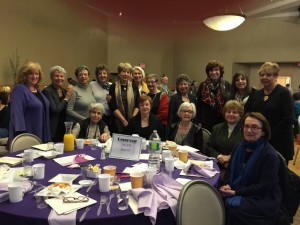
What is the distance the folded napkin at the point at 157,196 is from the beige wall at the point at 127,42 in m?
4.53

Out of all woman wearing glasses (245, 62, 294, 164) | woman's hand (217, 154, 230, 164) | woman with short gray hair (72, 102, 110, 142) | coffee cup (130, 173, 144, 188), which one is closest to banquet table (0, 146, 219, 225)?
coffee cup (130, 173, 144, 188)

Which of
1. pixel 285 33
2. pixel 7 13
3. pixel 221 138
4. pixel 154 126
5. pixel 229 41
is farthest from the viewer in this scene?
pixel 229 41

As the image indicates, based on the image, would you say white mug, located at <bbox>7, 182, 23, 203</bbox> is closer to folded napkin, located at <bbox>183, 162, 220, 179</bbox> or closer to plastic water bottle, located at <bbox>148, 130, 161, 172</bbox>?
plastic water bottle, located at <bbox>148, 130, 161, 172</bbox>

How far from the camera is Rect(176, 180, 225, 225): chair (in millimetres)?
1419

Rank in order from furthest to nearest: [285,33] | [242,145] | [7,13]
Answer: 1. [285,33]
2. [7,13]
3. [242,145]

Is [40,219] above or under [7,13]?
under

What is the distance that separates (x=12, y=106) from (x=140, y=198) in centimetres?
202

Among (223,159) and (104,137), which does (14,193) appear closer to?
(104,137)

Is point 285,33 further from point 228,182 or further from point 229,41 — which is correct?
point 228,182

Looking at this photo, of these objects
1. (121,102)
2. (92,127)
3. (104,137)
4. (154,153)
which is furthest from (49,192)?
(121,102)

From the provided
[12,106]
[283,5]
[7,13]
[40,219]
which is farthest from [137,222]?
[283,5]

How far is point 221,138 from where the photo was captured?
2.70 meters

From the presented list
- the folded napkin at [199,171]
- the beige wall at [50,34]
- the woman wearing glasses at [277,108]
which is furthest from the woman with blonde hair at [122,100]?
the beige wall at [50,34]

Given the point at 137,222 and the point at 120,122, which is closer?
the point at 137,222
